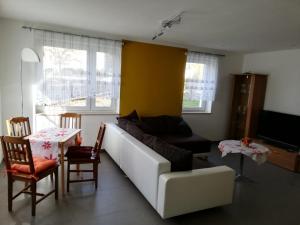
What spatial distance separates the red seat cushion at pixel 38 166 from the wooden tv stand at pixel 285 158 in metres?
4.14

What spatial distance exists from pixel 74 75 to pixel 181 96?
2.45m

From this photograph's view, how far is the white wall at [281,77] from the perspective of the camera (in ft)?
15.2

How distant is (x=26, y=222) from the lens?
2244 mm

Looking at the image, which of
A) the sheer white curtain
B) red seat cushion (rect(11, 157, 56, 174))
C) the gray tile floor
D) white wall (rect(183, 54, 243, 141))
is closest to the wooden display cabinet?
white wall (rect(183, 54, 243, 141))

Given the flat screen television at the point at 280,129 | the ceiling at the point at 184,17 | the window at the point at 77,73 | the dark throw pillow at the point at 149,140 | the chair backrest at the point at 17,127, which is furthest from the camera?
the flat screen television at the point at 280,129

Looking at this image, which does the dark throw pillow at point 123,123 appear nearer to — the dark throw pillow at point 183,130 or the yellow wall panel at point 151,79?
the yellow wall panel at point 151,79

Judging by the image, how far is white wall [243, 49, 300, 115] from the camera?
4633 millimetres

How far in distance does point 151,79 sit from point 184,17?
2.02m

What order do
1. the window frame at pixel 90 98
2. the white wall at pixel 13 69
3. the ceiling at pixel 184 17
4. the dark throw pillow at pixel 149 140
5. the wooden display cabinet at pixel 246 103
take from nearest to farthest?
the ceiling at pixel 184 17
the dark throw pillow at pixel 149 140
the white wall at pixel 13 69
the window frame at pixel 90 98
the wooden display cabinet at pixel 246 103

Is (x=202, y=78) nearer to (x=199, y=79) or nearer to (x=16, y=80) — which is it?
(x=199, y=79)

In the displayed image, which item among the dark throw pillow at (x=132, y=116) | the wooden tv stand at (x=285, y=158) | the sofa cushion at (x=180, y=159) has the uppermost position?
the dark throw pillow at (x=132, y=116)

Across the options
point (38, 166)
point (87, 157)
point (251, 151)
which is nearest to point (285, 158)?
point (251, 151)

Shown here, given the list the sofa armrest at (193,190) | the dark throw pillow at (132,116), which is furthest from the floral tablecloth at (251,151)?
the dark throw pillow at (132,116)

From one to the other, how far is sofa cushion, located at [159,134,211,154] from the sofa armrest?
1.59 metres
